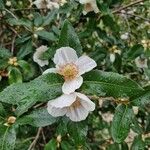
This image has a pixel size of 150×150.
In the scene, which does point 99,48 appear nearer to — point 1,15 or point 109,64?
point 109,64

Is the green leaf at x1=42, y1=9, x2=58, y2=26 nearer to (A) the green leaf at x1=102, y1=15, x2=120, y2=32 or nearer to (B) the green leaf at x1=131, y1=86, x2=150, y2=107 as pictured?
(A) the green leaf at x1=102, y1=15, x2=120, y2=32

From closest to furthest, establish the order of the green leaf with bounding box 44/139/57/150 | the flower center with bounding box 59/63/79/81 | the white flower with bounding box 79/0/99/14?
the flower center with bounding box 59/63/79/81 < the green leaf with bounding box 44/139/57/150 < the white flower with bounding box 79/0/99/14

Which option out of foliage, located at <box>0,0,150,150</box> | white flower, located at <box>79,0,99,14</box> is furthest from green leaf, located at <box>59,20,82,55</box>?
white flower, located at <box>79,0,99,14</box>

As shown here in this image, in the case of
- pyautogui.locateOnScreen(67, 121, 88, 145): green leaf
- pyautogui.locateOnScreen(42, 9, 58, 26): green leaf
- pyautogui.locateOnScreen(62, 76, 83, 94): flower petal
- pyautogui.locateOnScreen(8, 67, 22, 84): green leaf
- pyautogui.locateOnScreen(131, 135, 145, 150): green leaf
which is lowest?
pyautogui.locateOnScreen(131, 135, 145, 150): green leaf

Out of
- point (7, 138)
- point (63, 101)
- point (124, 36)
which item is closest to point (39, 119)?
point (7, 138)

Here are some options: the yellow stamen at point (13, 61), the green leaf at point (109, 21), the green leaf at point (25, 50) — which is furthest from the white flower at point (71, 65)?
the green leaf at point (109, 21)

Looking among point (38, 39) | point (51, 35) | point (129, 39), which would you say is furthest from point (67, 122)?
point (129, 39)
